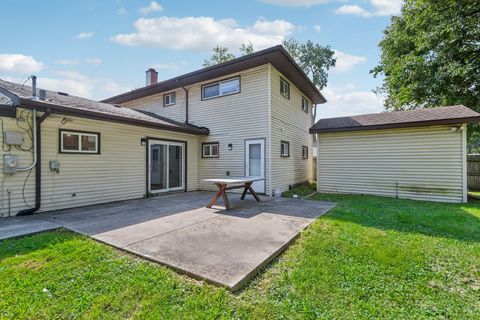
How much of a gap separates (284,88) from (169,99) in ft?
18.6

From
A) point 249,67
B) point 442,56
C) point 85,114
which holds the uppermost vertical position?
point 442,56

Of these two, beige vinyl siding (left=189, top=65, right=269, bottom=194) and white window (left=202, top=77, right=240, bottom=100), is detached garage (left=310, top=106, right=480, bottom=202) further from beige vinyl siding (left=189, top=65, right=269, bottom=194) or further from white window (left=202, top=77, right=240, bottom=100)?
white window (left=202, top=77, right=240, bottom=100)

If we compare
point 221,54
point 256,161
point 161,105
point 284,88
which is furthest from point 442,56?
point 221,54

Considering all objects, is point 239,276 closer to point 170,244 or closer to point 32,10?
point 170,244

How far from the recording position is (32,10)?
7.24m

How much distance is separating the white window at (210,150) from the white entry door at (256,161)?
5.17 ft

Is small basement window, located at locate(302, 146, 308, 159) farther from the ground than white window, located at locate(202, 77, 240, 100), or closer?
closer

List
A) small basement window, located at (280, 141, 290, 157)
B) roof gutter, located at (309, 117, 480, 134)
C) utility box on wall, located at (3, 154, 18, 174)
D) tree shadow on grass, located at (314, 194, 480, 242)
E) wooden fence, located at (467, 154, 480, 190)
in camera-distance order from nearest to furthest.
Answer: tree shadow on grass, located at (314, 194, 480, 242), utility box on wall, located at (3, 154, 18, 174), roof gutter, located at (309, 117, 480, 134), small basement window, located at (280, 141, 290, 157), wooden fence, located at (467, 154, 480, 190)

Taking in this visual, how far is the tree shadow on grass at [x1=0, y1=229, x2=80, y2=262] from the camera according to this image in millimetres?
3313

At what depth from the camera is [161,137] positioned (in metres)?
8.70

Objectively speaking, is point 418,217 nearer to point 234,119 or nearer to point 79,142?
point 234,119

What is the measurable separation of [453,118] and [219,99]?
7997 millimetres

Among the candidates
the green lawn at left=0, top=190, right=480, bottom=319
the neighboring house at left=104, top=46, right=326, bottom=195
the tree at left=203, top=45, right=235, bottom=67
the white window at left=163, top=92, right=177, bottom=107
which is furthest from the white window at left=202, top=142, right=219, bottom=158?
the tree at left=203, top=45, right=235, bottom=67

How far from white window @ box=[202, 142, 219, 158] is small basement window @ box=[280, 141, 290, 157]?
269cm
